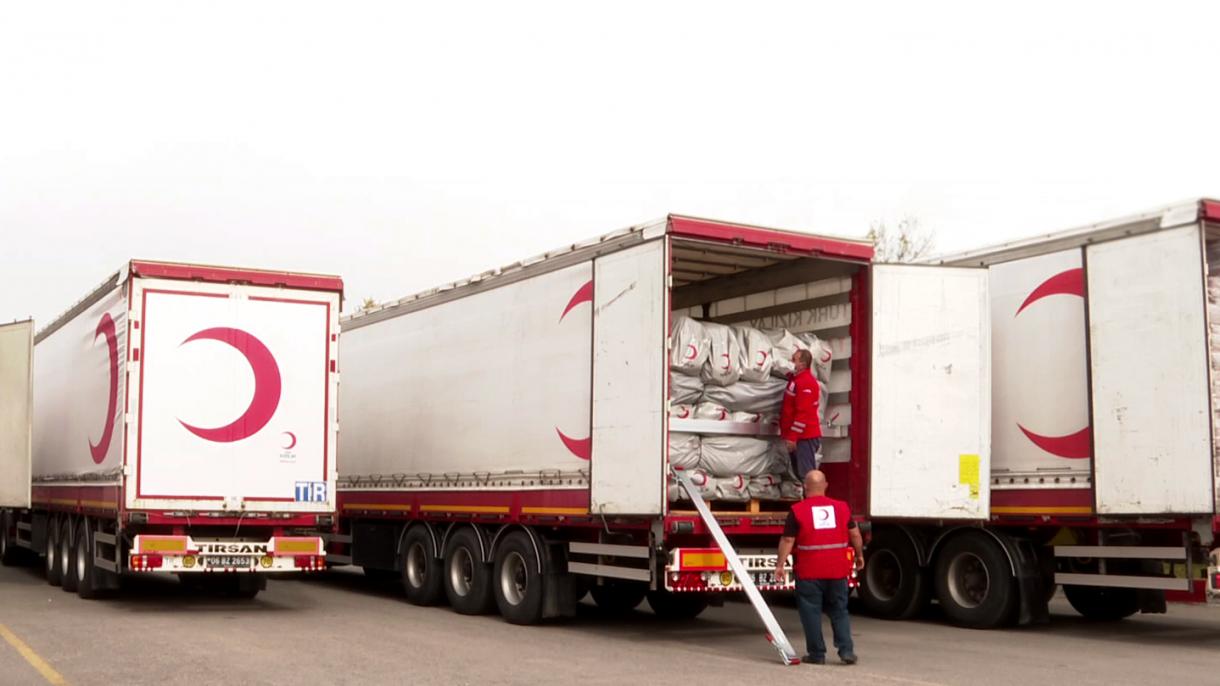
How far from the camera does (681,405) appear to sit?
1271 centimetres

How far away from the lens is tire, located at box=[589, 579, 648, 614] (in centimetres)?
1513

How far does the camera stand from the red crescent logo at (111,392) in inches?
577

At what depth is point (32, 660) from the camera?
408 inches

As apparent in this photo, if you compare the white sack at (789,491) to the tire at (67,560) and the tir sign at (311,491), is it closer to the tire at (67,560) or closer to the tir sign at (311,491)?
the tir sign at (311,491)

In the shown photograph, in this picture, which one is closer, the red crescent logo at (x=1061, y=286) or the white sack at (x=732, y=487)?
the white sack at (x=732, y=487)

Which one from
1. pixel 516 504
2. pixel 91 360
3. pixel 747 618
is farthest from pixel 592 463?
pixel 91 360

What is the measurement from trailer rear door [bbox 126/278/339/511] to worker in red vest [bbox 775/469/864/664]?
5864 mm

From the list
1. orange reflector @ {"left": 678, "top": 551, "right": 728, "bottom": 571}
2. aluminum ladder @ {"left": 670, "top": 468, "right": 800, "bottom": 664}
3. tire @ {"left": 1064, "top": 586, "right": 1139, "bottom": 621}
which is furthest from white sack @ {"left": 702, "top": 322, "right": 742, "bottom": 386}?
tire @ {"left": 1064, "top": 586, "right": 1139, "bottom": 621}

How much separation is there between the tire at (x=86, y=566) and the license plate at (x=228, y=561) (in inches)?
84.4

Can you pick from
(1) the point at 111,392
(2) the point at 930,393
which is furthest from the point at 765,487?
(1) the point at 111,392

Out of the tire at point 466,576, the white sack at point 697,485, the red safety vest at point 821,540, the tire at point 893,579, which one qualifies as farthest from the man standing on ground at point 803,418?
the tire at point 466,576

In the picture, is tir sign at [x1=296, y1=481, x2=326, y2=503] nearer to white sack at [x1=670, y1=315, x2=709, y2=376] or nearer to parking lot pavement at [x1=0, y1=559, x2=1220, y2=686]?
parking lot pavement at [x1=0, y1=559, x2=1220, y2=686]

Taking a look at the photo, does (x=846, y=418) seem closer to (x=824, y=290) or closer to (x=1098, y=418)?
(x=824, y=290)

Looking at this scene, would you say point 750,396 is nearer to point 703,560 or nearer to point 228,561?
point 703,560
